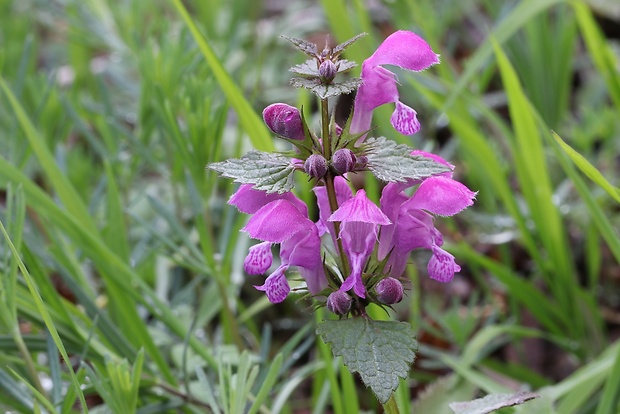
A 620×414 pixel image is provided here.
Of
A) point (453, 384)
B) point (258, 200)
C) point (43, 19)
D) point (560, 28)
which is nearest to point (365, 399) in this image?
point (453, 384)

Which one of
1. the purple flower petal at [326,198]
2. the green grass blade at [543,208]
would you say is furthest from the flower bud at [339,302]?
the green grass blade at [543,208]

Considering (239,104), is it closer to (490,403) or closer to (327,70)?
(327,70)

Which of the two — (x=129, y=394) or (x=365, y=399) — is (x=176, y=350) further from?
(x=365, y=399)

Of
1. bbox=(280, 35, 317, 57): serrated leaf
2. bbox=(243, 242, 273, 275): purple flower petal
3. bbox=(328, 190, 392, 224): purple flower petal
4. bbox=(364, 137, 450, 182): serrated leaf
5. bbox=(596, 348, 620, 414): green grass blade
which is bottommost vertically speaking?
bbox=(596, 348, 620, 414): green grass blade

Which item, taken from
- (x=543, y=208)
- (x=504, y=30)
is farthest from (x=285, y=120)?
(x=504, y=30)

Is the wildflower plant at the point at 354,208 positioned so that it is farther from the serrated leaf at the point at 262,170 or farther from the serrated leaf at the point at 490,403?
the serrated leaf at the point at 490,403

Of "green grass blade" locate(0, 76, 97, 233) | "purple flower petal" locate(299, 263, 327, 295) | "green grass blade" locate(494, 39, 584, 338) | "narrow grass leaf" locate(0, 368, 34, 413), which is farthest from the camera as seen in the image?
"green grass blade" locate(494, 39, 584, 338)

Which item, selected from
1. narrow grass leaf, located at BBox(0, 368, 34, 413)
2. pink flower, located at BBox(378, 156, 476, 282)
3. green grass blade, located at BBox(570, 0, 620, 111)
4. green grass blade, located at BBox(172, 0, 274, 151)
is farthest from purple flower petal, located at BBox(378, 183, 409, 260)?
green grass blade, located at BBox(570, 0, 620, 111)

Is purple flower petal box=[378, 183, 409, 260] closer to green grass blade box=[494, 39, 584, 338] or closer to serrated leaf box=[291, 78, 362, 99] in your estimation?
serrated leaf box=[291, 78, 362, 99]

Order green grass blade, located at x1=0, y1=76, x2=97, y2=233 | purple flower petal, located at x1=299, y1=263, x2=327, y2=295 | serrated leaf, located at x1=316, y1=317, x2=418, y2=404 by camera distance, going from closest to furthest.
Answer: serrated leaf, located at x1=316, y1=317, x2=418, y2=404
purple flower petal, located at x1=299, y1=263, x2=327, y2=295
green grass blade, located at x1=0, y1=76, x2=97, y2=233
